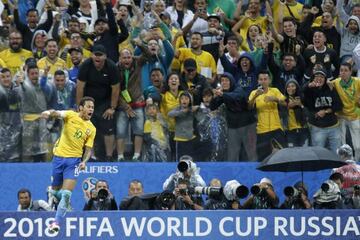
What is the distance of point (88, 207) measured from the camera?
A: 82.3ft

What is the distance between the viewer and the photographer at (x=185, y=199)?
24828 mm

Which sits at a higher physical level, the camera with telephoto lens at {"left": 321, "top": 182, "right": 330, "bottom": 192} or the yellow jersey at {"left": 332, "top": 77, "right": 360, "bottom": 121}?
the yellow jersey at {"left": 332, "top": 77, "right": 360, "bottom": 121}

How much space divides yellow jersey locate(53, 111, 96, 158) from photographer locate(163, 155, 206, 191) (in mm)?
1487

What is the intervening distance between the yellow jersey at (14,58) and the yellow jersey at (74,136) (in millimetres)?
3034

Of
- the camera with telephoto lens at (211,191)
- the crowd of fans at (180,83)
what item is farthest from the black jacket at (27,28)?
the camera with telephoto lens at (211,191)

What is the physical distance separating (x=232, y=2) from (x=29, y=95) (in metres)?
5.15

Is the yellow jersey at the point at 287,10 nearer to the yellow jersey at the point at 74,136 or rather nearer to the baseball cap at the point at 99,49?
the baseball cap at the point at 99,49

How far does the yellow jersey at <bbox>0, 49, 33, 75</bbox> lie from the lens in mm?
27922

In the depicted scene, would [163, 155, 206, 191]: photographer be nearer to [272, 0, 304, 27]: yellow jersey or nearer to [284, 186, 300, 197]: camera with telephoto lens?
[284, 186, 300, 197]: camera with telephoto lens

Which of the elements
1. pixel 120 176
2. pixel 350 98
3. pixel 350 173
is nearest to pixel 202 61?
pixel 120 176

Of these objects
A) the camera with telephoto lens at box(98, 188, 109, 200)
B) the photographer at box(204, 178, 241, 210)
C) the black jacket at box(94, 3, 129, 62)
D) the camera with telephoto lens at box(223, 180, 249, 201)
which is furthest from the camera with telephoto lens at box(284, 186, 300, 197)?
the black jacket at box(94, 3, 129, 62)

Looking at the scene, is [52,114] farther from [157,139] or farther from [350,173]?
[350,173]

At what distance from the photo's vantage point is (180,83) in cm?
2739

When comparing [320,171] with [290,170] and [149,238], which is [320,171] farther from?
[149,238]
